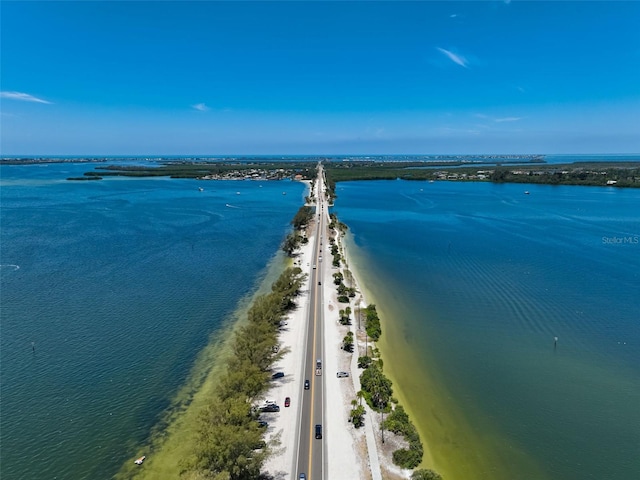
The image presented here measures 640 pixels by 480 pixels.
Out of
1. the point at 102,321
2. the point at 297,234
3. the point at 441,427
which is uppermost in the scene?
the point at 297,234

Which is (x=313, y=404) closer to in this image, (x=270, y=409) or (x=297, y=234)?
(x=270, y=409)


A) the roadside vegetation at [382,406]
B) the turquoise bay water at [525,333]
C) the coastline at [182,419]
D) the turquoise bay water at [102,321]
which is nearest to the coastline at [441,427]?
the turquoise bay water at [525,333]

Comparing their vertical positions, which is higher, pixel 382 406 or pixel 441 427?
pixel 382 406

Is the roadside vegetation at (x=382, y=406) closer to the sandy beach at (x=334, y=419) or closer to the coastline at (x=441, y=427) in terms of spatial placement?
the sandy beach at (x=334, y=419)

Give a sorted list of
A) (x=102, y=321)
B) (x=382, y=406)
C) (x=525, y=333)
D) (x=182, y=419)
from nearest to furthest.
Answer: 1. (x=382, y=406)
2. (x=182, y=419)
3. (x=525, y=333)
4. (x=102, y=321)

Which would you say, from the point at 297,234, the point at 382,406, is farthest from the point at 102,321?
the point at 297,234
